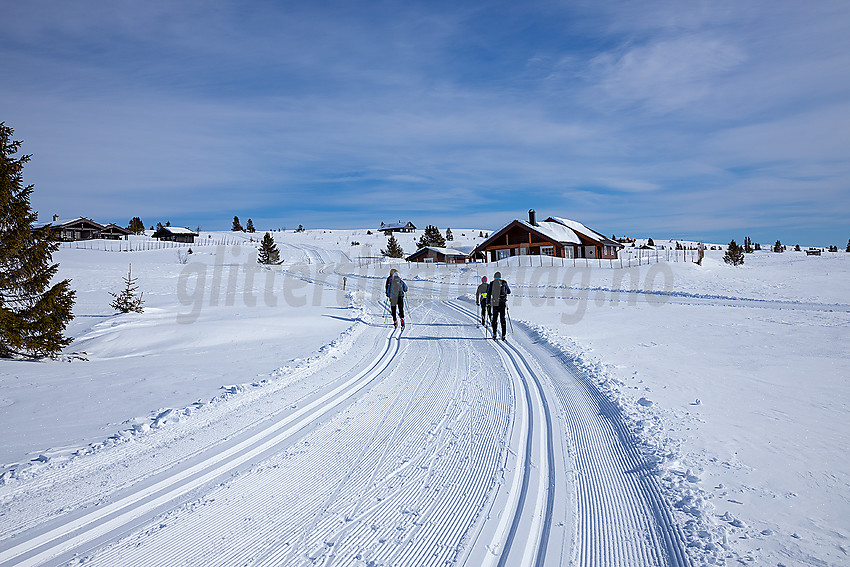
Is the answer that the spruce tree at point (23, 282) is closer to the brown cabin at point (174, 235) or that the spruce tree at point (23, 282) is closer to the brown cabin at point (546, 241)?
the brown cabin at point (546, 241)

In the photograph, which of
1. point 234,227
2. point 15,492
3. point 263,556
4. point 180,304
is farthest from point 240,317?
point 234,227

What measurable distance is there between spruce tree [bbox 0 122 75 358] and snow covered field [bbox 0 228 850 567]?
0.84 m

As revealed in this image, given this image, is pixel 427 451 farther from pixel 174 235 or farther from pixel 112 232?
pixel 174 235

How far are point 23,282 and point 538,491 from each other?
1354 centimetres

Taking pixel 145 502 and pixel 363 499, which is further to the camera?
pixel 363 499

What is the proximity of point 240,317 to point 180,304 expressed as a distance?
7366 mm

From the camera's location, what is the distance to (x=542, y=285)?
1227 inches

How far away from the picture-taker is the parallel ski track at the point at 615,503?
3502 mm

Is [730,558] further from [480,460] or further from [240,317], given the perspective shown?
[240,317]

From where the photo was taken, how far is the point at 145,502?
4125mm

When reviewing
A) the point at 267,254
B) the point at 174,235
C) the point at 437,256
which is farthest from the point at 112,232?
the point at 437,256

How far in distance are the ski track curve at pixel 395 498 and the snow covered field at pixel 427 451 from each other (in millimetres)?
22

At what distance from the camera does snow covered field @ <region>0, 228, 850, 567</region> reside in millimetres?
3602

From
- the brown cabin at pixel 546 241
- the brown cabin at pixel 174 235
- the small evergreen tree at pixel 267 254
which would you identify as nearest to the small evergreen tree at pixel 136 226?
the brown cabin at pixel 174 235
